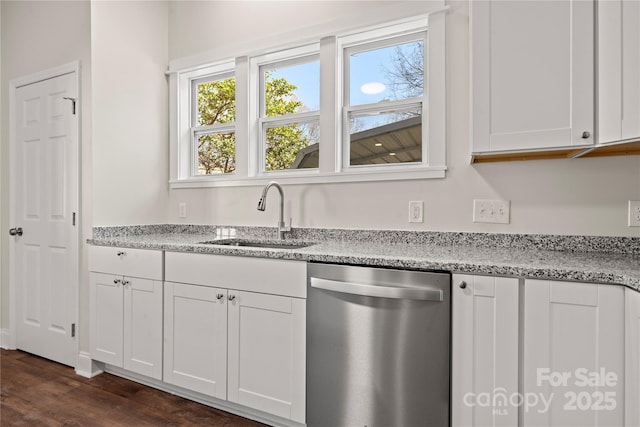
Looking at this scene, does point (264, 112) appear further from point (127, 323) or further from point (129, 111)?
point (127, 323)

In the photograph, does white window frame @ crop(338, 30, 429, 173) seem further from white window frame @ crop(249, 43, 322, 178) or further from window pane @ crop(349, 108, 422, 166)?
white window frame @ crop(249, 43, 322, 178)

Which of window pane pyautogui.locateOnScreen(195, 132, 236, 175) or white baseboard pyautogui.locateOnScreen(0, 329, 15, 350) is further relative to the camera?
white baseboard pyautogui.locateOnScreen(0, 329, 15, 350)

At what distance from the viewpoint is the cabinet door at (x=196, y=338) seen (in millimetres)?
2100

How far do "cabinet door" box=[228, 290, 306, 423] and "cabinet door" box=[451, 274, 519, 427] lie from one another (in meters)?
0.70

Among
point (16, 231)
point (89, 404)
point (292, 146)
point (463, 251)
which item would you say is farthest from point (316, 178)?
point (16, 231)

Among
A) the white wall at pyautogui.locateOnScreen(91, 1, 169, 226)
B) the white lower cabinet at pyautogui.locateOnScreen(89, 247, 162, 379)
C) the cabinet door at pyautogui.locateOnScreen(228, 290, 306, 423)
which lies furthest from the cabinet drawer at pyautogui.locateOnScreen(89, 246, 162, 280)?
the cabinet door at pyautogui.locateOnScreen(228, 290, 306, 423)

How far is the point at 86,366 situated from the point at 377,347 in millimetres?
2142

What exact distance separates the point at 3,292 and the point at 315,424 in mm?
3003

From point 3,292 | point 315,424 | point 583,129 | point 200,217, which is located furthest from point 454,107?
point 3,292

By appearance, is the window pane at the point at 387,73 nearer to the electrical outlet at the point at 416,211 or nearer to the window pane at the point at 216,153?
the electrical outlet at the point at 416,211

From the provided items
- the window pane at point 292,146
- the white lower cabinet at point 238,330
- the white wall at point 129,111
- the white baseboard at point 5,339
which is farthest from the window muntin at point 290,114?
the white baseboard at point 5,339

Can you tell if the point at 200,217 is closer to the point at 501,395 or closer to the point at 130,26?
the point at 130,26

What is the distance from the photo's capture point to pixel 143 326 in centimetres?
238

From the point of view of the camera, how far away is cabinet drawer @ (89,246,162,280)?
2.32 metres
